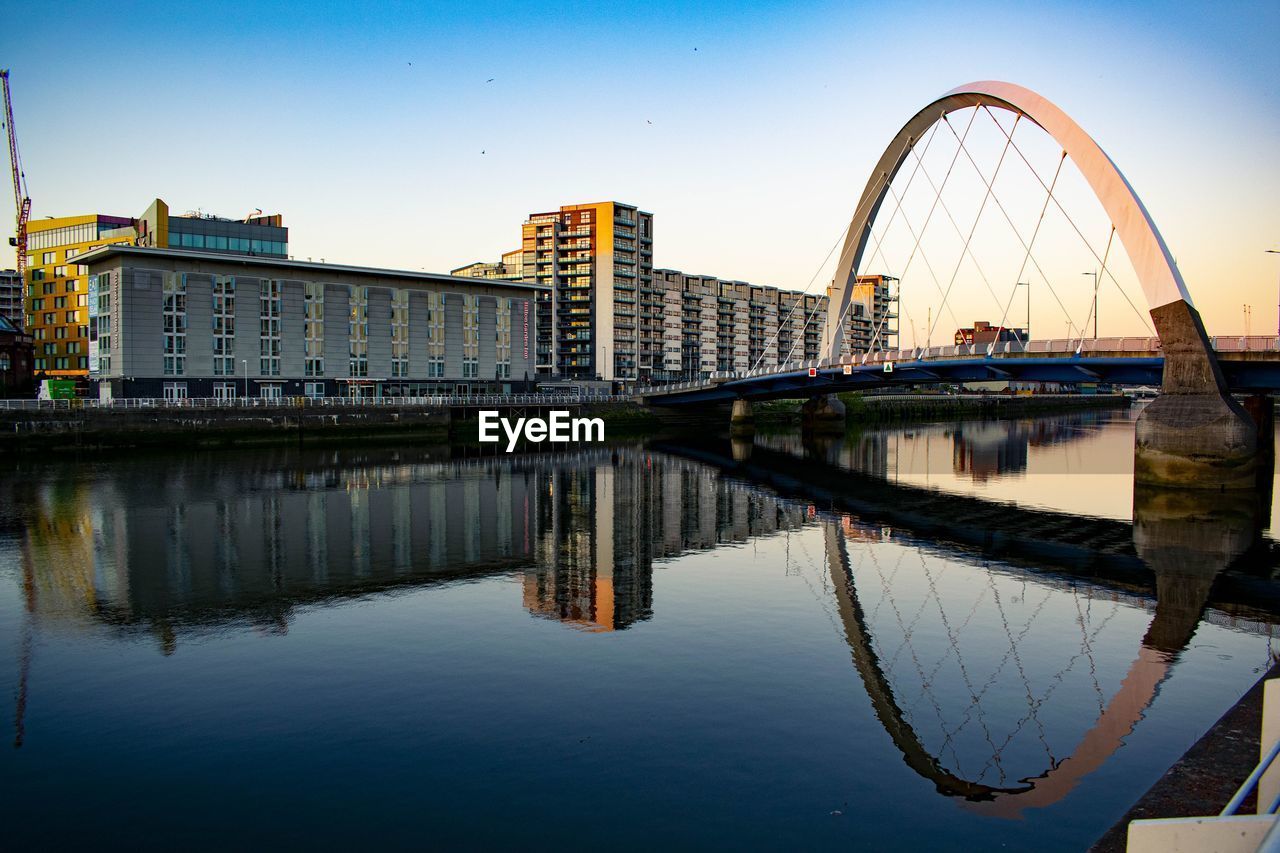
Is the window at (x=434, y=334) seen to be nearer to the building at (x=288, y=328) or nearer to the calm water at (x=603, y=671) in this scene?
the building at (x=288, y=328)

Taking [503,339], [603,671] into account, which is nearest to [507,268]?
[503,339]

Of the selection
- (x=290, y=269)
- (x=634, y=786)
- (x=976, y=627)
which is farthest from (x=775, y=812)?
(x=290, y=269)

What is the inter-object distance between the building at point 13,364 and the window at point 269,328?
22058mm

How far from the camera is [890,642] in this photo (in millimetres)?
20078

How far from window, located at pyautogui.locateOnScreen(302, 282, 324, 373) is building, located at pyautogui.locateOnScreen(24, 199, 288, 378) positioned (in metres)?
18.4

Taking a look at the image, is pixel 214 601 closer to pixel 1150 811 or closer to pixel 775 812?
pixel 775 812

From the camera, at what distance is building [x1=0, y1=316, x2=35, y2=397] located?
8762cm

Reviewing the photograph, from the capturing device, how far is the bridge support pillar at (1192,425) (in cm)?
4203

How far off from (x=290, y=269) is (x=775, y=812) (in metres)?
89.7

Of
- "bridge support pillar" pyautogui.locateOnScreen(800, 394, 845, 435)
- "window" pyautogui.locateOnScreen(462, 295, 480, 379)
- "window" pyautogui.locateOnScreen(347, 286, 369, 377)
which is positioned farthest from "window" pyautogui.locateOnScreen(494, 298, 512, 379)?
"bridge support pillar" pyautogui.locateOnScreen(800, 394, 845, 435)

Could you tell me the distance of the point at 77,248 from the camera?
13225cm

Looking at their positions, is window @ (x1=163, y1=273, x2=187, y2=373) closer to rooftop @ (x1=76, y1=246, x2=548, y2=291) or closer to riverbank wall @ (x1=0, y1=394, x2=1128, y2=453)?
rooftop @ (x1=76, y1=246, x2=548, y2=291)

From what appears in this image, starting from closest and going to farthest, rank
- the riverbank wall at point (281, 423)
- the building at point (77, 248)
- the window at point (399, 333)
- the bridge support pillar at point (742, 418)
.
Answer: the riverbank wall at point (281, 423), the bridge support pillar at point (742, 418), the window at point (399, 333), the building at point (77, 248)

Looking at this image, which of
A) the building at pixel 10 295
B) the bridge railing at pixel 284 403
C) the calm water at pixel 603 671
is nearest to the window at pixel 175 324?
the bridge railing at pixel 284 403
